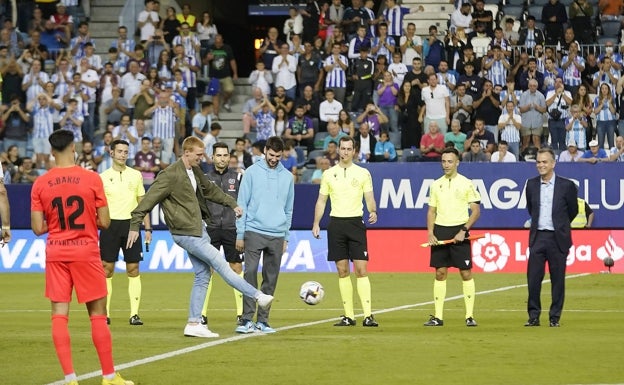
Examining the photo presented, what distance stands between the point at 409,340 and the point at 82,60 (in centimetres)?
1988

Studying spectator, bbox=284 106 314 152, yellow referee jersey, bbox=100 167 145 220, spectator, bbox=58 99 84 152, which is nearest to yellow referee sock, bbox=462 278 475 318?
yellow referee jersey, bbox=100 167 145 220

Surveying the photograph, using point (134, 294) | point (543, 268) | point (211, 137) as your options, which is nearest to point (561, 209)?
point (543, 268)

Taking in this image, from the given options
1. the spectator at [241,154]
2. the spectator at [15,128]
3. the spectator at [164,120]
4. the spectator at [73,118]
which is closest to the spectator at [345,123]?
the spectator at [241,154]

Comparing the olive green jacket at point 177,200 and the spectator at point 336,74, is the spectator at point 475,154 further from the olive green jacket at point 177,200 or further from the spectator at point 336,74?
the olive green jacket at point 177,200

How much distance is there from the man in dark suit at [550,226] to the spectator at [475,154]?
38.8ft

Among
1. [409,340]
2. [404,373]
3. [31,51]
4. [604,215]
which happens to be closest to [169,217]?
[409,340]

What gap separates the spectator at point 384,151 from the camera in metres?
29.3

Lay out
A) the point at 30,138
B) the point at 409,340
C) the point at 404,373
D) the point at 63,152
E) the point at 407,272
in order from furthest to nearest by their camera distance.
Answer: the point at 30,138 → the point at 407,272 → the point at 409,340 → the point at 404,373 → the point at 63,152

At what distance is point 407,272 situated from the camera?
27375 mm

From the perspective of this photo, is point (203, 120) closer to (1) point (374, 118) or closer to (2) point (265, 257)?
(1) point (374, 118)

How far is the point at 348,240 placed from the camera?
54.7 feet

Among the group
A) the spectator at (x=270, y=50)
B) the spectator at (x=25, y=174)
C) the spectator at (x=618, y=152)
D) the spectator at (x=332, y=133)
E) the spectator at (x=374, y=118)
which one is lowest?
the spectator at (x=25, y=174)

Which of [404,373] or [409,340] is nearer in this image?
[404,373]

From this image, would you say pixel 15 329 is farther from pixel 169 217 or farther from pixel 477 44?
pixel 477 44
